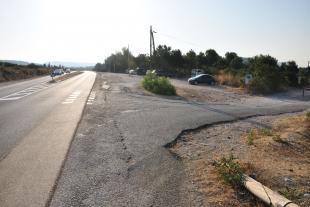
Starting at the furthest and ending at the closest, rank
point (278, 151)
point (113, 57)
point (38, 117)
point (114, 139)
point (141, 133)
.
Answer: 1. point (113, 57)
2. point (38, 117)
3. point (141, 133)
4. point (114, 139)
5. point (278, 151)

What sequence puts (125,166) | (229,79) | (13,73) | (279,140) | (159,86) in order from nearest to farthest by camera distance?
1. (125,166)
2. (279,140)
3. (159,86)
4. (229,79)
5. (13,73)

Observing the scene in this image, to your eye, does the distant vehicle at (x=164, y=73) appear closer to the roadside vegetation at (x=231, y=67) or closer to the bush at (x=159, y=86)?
the roadside vegetation at (x=231, y=67)

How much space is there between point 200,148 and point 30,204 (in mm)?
4823

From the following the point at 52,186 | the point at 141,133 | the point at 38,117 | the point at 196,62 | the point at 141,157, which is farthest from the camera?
the point at 196,62

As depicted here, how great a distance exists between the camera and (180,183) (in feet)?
Answer: 21.0

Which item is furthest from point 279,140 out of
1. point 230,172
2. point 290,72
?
point 290,72

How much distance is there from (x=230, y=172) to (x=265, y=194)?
1.14 metres

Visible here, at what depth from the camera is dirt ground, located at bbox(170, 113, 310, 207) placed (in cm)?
593

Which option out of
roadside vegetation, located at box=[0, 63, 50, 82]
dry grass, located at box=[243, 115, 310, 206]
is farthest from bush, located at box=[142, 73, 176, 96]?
roadside vegetation, located at box=[0, 63, 50, 82]

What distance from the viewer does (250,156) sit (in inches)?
335

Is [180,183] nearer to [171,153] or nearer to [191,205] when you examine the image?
[191,205]

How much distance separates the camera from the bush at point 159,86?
2731cm

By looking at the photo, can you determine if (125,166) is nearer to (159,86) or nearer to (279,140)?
(279,140)

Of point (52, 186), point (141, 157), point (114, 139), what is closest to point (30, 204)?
point (52, 186)
